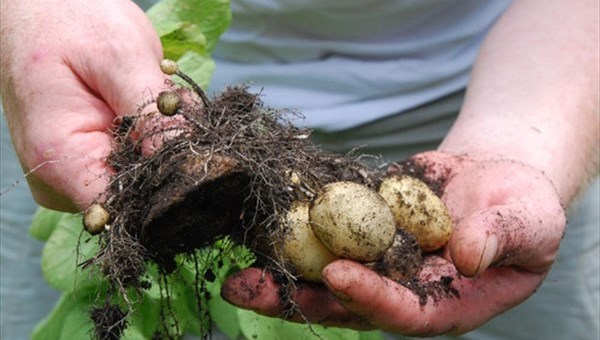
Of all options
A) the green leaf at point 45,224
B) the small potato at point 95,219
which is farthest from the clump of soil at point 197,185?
the green leaf at point 45,224

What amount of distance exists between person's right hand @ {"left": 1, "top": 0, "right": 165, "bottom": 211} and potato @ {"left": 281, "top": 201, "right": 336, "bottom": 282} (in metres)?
0.31

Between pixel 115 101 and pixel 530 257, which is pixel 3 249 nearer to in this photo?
pixel 115 101

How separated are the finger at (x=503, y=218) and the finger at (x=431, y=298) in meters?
0.06

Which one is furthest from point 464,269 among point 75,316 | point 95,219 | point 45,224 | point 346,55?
point 45,224

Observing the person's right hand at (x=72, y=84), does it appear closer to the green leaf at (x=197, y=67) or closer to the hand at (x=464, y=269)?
the green leaf at (x=197, y=67)

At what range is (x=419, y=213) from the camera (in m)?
1.70

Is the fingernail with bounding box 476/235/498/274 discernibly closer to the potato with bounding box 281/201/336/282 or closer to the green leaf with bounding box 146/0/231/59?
the potato with bounding box 281/201/336/282

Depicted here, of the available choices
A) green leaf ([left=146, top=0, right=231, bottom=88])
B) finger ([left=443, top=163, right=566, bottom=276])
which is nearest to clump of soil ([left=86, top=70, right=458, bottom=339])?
finger ([left=443, top=163, right=566, bottom=276])

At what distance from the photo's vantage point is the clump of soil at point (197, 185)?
1448mm

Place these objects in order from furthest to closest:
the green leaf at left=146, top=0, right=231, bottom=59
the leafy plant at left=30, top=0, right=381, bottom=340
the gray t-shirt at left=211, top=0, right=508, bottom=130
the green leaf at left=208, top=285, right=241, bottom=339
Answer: the gray t-shirt at left=211, top=0, right=508, bottom=130
the green leaf at left=146, top=0, right=231, bottom=59
the green leaf at left=208, top=285, right=241, bottom=339
the leafy plant at left=30, top=0, right=381, bottom=340

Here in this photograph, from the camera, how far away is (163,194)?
1455mm

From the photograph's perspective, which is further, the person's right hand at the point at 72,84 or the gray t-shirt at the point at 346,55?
the gray t-shirt at the point at 346,55

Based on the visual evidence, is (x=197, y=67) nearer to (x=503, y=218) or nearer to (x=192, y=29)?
(x=192, y=29)

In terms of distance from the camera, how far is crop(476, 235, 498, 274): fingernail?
1512mm
